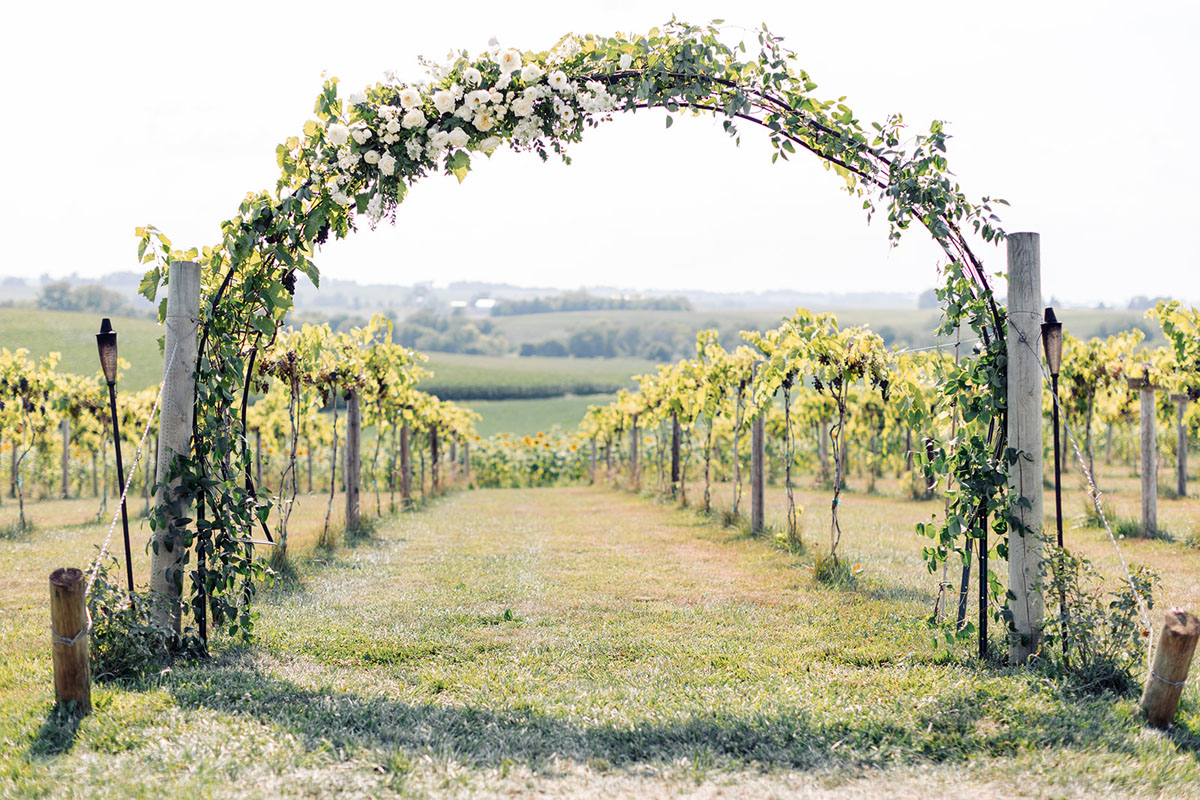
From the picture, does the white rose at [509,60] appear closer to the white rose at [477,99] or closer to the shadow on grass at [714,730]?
the white rose at [477,99]

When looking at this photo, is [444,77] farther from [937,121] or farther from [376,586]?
[376,586]

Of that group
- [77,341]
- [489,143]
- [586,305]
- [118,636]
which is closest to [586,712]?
[118,636]

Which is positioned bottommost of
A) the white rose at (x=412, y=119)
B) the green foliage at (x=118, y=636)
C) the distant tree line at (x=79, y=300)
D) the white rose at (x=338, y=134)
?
the green foliage at (x=118, y=636)

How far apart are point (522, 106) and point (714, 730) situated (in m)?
3.25

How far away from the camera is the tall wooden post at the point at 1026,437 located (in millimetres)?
4500

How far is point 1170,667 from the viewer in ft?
12.0

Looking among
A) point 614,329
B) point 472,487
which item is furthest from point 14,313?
point 614,329

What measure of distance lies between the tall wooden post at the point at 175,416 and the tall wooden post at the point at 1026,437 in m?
4.46

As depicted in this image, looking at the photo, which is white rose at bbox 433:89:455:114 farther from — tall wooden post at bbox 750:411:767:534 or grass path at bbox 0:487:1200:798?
tall wooden post at bbox 750:411:767:534

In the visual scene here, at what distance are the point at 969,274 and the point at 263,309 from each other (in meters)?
4.12

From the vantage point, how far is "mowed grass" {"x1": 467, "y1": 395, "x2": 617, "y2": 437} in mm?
42156

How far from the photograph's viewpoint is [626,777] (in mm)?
3281

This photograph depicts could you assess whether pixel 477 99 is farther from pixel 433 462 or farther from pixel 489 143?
pixel 433 462

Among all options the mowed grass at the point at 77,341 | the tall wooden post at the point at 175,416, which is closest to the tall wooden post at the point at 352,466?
the tall wooden post at the point at 175,416
